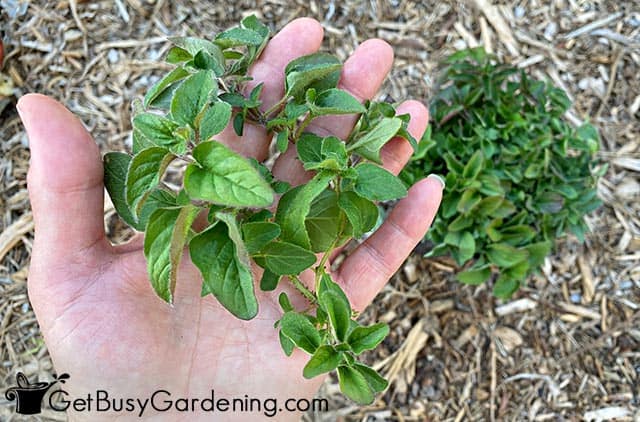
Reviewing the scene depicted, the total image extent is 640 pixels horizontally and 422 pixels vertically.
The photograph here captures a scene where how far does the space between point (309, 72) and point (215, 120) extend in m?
0.28

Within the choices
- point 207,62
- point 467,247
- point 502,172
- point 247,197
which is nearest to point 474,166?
point 502,172

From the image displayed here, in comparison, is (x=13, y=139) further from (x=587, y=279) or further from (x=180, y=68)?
(x=587, y=279)

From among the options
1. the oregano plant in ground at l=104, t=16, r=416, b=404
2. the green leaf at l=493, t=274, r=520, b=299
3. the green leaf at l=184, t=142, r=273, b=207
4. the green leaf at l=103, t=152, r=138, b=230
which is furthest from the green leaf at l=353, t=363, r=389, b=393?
the green leaf at l=493, t=274, r=520, b=299

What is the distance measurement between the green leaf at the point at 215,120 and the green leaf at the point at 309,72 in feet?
0.82

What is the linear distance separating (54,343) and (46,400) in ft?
2.71

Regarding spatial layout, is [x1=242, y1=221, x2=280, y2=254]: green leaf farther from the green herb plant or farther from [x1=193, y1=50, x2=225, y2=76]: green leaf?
the green herb plant

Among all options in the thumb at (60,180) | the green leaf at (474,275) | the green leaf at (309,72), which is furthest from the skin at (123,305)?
the green leaf at (474,275)

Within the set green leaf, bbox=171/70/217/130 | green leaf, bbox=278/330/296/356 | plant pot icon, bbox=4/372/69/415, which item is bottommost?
plant pot icon, bbox=4/372/69/415

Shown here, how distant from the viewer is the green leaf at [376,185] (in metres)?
1.22

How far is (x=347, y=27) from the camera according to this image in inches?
95.7

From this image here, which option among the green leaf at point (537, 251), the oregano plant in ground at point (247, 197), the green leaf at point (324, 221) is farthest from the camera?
the green leaf at point (537, 251)

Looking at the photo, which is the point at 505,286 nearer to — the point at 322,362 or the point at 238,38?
the point at 322,362

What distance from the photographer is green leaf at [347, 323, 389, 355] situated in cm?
119

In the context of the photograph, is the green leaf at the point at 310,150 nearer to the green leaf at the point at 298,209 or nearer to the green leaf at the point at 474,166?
the green leaf at the point at 298,209
